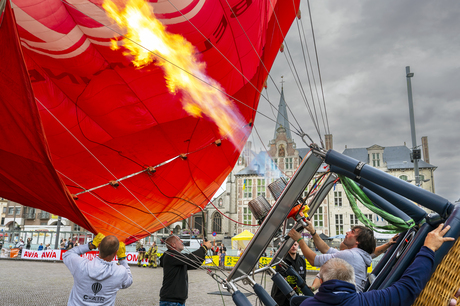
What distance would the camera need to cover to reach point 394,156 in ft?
135

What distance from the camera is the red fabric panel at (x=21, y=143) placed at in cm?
282

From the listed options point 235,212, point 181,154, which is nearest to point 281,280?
point 181,154

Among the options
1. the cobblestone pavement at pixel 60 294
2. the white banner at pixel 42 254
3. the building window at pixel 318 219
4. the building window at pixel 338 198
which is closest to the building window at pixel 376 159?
the building window at pixel 338 198

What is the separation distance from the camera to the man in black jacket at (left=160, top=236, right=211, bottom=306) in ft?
14.1

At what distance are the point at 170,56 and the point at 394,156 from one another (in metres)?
42.5

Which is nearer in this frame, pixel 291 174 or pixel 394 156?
pixel 291 174

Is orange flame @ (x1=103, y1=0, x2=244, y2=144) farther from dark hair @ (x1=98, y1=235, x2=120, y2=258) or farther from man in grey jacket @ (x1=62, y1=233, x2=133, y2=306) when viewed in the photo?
man in grey jacket @ (x1=62, y1=233, x2=133, y2=306)

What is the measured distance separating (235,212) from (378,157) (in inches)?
750

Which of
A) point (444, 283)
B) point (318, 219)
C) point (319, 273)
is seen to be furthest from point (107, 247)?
point (318, 219)

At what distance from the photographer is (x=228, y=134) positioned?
234 inches

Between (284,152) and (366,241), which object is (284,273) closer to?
(366,241)

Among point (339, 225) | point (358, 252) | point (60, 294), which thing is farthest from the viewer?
point (339, 225)

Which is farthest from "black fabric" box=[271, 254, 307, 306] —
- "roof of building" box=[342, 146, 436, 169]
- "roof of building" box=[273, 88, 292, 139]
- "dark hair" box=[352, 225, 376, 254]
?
"roof of building" box=[342, 146, 436, 169]

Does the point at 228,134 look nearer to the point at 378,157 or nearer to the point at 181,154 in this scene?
the point at 181,154
